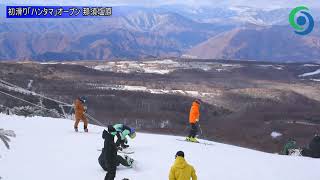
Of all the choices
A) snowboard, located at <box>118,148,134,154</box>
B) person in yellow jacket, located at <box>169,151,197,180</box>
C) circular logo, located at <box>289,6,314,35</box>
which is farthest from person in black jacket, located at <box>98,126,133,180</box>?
circular logo, located at <box>289,6,314,35</box>

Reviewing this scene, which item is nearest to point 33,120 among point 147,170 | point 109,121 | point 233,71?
point 147,170

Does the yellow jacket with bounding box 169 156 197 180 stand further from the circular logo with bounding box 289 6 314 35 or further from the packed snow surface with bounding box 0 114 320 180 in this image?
the circular logo with bounding box 289 6 314 35

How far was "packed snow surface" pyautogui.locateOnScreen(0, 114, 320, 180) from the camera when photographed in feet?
55.0

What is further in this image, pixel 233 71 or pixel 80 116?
pixel 233 71

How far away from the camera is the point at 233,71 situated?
17212 cm

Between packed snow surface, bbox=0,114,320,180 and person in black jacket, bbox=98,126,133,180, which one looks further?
packed snow surface, bbox=0,114,320,180

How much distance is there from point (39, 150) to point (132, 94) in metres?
72.8

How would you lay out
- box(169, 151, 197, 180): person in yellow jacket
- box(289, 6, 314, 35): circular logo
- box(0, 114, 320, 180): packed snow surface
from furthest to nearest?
1. box(289, 6, 314, 35): circular logo
2. box(0, 114, 320, 180): packed snow surface
3. box(169, 151, 197, 180): person in yellow jacket

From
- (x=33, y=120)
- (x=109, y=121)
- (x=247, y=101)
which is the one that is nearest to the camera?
(x=33, y=120)

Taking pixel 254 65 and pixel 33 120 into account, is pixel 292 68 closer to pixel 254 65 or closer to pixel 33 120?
pixel 254 65

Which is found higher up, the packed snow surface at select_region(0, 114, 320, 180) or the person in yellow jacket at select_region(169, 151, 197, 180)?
the person in yellow jacket at select_region(169, 151, 197, 180)

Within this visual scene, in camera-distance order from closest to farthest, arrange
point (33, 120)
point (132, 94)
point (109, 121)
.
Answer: point (33, 120) → point (109, 121) → point (132, 94)

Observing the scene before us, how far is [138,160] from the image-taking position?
18.6 metres

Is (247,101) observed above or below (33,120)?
below
